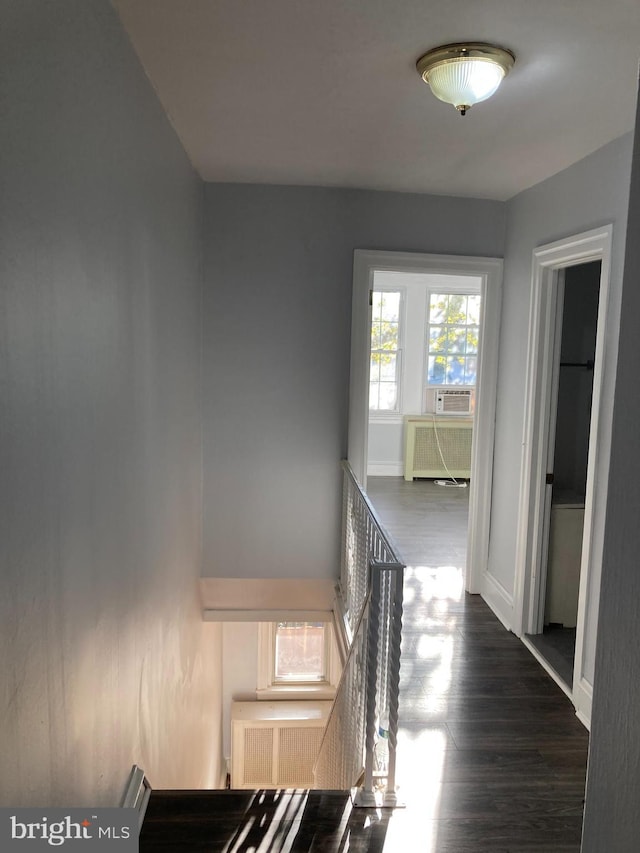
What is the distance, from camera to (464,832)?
253cm

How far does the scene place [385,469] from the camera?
8.62m

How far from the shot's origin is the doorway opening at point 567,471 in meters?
4.06

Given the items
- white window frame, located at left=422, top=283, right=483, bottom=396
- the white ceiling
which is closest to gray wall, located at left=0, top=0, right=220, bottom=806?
the white ceiling

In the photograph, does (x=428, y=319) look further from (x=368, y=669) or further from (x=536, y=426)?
(x=368, y=669)

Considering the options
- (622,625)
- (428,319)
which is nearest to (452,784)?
(622,625)

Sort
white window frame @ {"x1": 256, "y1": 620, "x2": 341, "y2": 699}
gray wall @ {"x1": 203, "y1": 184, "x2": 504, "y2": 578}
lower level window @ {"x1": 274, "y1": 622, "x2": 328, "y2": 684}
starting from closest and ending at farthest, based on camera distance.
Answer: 1. gray wall @ {"x1": 203, "y1": 184, "x2": 504, "y2": 578}
2. white window frame @ {"x1": 256, "y1": 620, "x2": 341, "y2": 699}
3. lower level window @ {"x1": 274, "y1": 622, "x2": 328, "y2": 684}

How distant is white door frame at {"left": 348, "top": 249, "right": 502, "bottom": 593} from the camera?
4.65m

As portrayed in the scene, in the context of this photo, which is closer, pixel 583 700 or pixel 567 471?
pixel 583 700

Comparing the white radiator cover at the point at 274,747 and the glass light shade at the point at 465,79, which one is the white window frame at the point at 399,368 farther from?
the glass light shade at the point at 465,79

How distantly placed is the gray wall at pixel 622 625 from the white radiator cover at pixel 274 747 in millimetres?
6916

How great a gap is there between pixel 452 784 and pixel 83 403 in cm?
219

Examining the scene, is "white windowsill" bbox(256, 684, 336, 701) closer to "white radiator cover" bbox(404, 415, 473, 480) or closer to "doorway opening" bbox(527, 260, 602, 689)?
"white radiator cover" bbox(404, 415, 473, 480)

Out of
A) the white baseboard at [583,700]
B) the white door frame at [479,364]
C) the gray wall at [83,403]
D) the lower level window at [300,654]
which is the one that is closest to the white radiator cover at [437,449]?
the lower level window at [300,654]

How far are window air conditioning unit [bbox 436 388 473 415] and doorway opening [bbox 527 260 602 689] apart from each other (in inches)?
149
